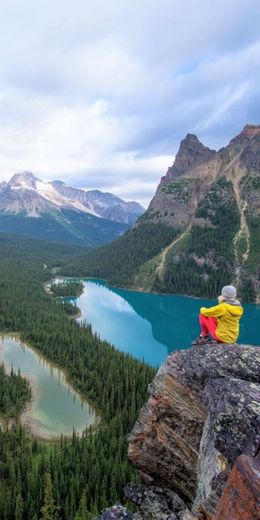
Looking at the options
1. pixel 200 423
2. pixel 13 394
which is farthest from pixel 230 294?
pixel 13 394

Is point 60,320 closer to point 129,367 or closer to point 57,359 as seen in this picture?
point 57,359

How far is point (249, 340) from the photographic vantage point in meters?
131

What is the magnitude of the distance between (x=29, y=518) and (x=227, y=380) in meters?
43.2

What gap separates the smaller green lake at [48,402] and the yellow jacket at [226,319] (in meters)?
57.0

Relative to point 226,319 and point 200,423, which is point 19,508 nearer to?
point 200,423

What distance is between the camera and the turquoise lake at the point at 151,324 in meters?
130

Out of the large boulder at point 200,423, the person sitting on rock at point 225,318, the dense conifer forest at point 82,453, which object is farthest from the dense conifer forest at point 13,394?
the person sitting on rock at point 225,318

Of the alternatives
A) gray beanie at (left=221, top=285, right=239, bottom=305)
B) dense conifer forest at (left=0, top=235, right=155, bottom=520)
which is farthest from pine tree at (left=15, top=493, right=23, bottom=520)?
gray beanie at (left=221, top=285, right=239, bottom=305)

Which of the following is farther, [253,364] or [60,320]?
[60,320]

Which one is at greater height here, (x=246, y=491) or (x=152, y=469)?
(x=246, y=491)

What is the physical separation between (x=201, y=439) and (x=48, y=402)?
72.4 metres

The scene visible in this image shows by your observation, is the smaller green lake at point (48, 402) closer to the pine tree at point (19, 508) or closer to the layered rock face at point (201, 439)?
the pine tree at point (19, 508)

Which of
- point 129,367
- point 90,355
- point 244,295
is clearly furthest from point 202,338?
point 244,295

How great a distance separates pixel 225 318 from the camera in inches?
768
